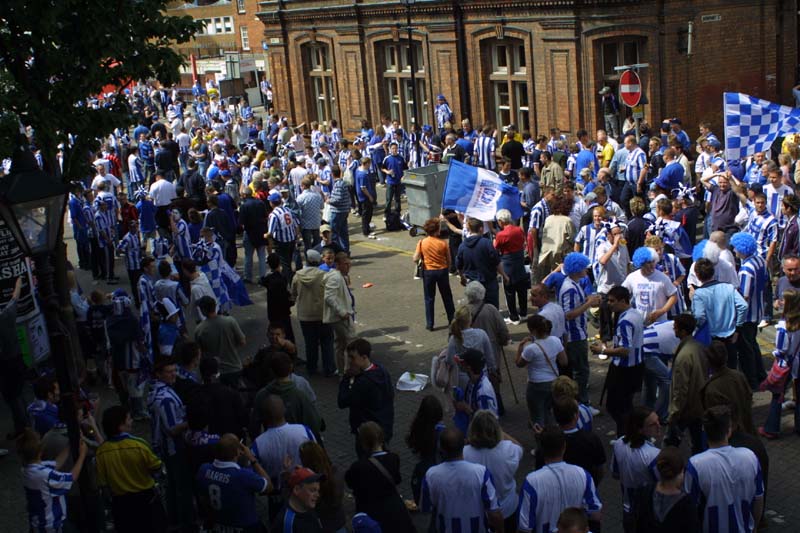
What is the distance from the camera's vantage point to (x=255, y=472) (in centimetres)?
770

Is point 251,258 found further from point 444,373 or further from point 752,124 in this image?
point 444,373

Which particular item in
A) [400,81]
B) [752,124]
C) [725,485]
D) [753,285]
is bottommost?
[725,485]

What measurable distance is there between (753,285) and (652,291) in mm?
1192

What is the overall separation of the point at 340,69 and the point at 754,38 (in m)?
12.6

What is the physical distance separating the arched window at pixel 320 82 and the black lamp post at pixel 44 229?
2518cm

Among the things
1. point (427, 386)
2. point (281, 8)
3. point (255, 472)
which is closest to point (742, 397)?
point (255, 472)

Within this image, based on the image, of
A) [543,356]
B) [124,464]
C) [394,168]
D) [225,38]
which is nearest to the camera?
[124,464]

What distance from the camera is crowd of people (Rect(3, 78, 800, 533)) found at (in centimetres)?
704

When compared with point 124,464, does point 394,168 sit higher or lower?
higher

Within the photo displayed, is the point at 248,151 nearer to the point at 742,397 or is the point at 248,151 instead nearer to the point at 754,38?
the point at 754,38

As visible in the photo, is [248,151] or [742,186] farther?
[248,151]

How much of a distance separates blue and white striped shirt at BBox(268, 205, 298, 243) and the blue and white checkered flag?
23.5 feet

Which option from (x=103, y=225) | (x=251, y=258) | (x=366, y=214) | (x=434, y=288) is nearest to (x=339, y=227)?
(x=251, y=258)

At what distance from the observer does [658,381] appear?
10.2 m
